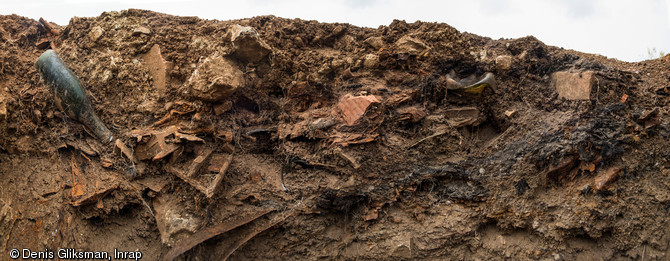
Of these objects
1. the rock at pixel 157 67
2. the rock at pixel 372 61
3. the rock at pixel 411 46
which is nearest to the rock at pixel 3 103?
the rock at pixel 157 67

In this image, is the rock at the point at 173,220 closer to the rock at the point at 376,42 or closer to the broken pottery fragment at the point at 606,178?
the rock at the point at 376,42

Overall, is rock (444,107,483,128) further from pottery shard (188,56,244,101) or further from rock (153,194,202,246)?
rock (153,194,202,246)

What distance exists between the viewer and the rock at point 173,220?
139 inches

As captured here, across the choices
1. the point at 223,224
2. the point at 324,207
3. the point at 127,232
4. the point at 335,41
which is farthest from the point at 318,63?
the point at 127,232

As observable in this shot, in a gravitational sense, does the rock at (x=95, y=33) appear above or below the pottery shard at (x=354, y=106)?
above

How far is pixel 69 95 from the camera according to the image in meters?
3.83

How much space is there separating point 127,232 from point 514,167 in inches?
159

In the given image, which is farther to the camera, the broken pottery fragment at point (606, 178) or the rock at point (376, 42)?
the rock at point (376, 42)

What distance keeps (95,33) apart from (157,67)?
0.89m

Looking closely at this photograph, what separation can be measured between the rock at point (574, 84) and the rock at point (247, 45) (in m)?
3.31

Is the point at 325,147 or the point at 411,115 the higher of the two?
the point at 411,115

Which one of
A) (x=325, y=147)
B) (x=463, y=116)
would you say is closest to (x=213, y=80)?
(x=325, y=147)

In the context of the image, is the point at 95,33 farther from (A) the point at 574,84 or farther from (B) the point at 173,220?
(A) the point at 574,84

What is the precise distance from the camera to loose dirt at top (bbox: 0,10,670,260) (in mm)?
3514
